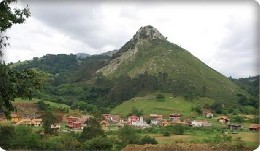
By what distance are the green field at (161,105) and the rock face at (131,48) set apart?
20.7 metres

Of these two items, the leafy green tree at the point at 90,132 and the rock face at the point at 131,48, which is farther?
the rock face at the point at 131,48

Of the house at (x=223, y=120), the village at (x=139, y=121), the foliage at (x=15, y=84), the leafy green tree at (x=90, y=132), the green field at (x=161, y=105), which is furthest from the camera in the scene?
the green field at (x=161, y=105)

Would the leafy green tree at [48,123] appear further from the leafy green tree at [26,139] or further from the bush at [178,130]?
the bush at [178,130]

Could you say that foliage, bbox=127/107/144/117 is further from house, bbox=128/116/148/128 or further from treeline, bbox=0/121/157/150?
treeline, bbox=0/121/157/150

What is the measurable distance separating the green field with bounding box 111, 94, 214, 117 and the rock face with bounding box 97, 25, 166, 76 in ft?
68.0

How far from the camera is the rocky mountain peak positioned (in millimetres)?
80137

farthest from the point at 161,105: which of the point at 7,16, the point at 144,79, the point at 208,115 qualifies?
the point at 7,16

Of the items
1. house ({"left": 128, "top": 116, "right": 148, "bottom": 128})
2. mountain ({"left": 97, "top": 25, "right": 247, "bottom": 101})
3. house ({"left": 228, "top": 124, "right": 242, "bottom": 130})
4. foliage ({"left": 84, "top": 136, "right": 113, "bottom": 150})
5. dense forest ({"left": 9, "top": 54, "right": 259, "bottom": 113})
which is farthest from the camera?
mountain ({"left": 97, "top": 25, "right": 247, "bottom": 101})

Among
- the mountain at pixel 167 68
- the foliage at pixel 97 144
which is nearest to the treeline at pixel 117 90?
the mountain at pixel 167 68

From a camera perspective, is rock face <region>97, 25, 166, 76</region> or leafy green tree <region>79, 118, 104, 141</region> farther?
rock face <region>97, 25, 166, 76</region>

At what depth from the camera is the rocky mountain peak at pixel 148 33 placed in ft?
263

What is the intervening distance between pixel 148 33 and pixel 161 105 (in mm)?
30853

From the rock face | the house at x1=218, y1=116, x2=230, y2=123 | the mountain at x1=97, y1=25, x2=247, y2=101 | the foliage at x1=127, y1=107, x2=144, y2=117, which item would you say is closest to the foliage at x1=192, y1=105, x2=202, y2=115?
the house at x1=218, y1=116, x2=230, y2=123

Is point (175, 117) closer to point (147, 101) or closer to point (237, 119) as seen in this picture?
point (237, 119)
